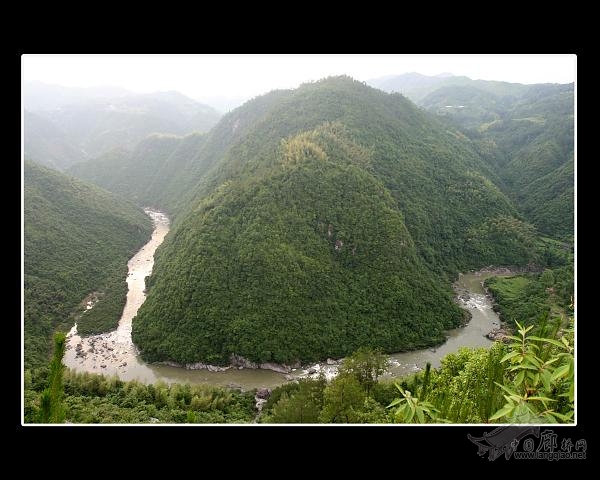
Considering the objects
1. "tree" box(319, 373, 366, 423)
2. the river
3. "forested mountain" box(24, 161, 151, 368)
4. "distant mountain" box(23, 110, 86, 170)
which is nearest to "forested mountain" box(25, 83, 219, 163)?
"distant mountain" box(23, 110, 86, 170)

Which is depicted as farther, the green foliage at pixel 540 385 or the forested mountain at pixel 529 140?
the forested mountain at pixel 529 140

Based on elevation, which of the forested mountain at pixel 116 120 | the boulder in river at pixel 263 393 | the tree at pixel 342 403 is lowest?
the boulder in river at pixel 263 393

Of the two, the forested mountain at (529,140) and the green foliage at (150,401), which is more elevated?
the forested mountain at (529,140)

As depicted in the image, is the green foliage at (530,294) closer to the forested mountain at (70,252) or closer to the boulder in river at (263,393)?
the boulder in river at (263,393)

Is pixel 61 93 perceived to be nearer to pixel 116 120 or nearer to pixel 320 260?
pixel 116 120

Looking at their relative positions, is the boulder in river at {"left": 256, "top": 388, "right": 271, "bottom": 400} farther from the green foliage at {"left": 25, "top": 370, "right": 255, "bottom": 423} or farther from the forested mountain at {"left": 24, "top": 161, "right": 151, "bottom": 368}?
the forested mountain at {"left": 24, "top": 161, "right": 151, "bottom": 368}

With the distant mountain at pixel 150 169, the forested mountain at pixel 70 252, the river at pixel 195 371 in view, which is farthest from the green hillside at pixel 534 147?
the distant mountain at pixel 150 169

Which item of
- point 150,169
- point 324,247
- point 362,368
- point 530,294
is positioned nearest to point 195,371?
point 362,368
